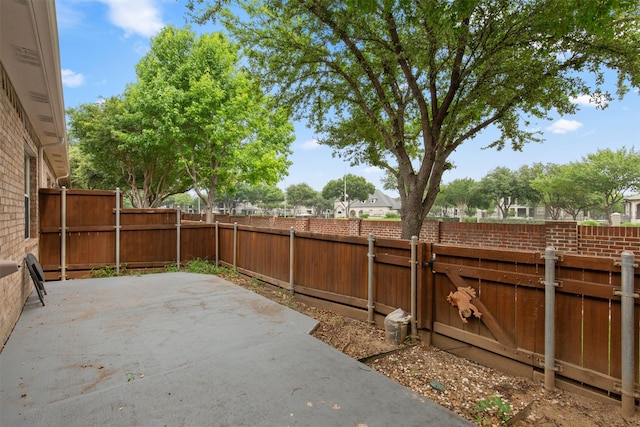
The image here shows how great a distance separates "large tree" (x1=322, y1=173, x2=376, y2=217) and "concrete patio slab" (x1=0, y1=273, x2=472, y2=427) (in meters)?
62.5

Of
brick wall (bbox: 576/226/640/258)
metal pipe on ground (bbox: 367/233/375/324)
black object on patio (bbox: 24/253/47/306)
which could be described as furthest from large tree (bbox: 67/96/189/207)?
brick wall (bbox: 576/226/640/258)

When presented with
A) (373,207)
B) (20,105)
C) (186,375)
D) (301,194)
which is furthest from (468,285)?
(301,194)

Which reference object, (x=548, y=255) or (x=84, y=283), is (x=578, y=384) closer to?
(x=548, y=255)

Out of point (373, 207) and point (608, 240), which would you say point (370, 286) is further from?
point (373, 207)

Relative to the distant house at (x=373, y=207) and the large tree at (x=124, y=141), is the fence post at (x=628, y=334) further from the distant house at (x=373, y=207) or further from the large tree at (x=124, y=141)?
the distant house at (x=373, y=207)

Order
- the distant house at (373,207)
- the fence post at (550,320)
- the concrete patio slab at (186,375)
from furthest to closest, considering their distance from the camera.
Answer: the distant house at (373,207) < the fence post at (550,320) < the concrete patio slab at (186,375)

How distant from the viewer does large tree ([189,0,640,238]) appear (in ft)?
15.9

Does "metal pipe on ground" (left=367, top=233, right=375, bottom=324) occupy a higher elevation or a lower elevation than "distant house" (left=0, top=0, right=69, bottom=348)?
lower

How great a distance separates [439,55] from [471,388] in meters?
5.58

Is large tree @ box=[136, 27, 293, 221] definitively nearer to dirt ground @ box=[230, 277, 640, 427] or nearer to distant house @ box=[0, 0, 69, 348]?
distant house @ box=[0, 0, 69, 348]

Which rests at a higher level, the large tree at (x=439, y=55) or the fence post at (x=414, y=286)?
the large tree at (x=439, y=55)

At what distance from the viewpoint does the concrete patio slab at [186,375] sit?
2.41 metres

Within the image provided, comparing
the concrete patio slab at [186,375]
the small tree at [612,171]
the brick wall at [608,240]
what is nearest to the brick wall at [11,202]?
the concrete patio slab at [186,375]

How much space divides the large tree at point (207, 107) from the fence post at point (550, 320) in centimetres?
1268
